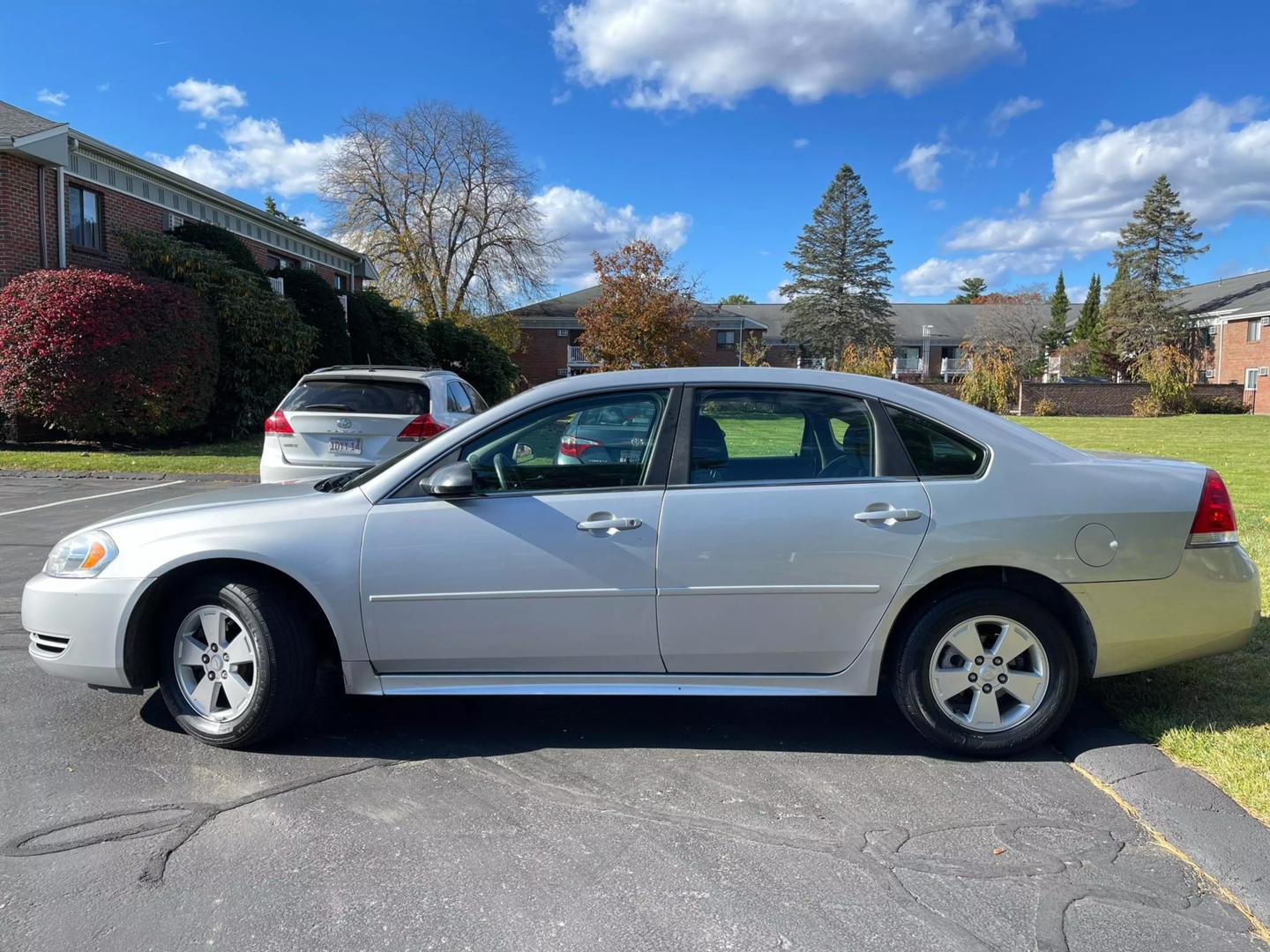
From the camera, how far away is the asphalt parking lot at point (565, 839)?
263 cm

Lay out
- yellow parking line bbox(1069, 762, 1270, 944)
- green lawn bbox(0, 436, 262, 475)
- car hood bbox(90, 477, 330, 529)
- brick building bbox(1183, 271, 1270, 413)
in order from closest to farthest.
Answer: yellow parking line bbox(1069, 762, 1270, 944) < car hood bbox(90, 477, 330, 529) < green lawn bbox(0, 436, 262, 475) < brick building bbox(1183, 271, 1270, 413)

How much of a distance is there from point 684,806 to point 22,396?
50.6ft

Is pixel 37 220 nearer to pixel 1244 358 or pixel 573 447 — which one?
pixel 573 447

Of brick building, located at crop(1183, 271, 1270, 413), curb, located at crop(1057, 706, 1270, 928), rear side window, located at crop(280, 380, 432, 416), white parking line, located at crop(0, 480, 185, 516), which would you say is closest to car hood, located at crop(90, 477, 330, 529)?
curb, located at crop(1057, 706, 1270, 928)

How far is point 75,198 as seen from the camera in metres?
18.2

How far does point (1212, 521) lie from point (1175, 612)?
1.32 feet

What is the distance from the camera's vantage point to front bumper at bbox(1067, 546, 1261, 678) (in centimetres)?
371

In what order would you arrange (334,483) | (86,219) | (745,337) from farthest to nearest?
(745,337), (86,219), (334,483)

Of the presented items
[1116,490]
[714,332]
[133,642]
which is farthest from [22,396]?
[714,332]

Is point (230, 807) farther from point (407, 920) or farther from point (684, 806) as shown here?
point (684, 806)

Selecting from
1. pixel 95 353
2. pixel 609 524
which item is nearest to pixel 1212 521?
pixel 609 524

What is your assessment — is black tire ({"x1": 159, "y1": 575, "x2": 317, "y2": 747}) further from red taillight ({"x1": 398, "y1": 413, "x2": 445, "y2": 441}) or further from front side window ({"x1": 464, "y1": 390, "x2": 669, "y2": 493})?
red taillight ({"x1": 398, "y1": 413, "x2": 445, "y2": 441})

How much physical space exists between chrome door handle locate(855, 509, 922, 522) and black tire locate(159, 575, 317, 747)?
91.2 inches

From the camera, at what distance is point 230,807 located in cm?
335
